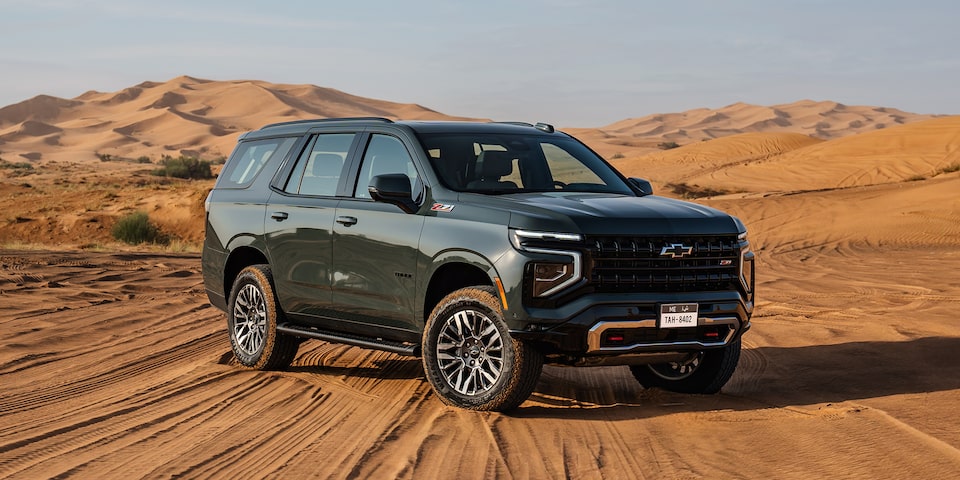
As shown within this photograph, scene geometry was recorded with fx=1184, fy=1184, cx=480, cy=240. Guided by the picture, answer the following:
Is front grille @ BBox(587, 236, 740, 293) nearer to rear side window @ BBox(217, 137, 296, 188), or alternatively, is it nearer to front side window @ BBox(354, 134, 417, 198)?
front side window @ BBox(354, 134, 417, 198)

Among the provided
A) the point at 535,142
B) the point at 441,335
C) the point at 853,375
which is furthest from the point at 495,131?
the point at 853,375

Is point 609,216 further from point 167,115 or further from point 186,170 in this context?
point 167,115

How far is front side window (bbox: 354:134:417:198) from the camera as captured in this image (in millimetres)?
8734

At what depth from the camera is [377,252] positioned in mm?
8555

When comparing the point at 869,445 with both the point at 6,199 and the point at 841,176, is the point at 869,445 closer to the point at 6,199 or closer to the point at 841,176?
the point at 6,199

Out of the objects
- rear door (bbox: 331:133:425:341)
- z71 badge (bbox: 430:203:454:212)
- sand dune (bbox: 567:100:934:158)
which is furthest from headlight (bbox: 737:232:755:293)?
sand dune (bbox: 567:100:934:158)

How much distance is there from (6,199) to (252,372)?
1152 inches

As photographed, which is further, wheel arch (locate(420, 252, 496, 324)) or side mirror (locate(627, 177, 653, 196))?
side mirror (locate(627, 177, 653, 196))

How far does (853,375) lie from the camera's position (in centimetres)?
932

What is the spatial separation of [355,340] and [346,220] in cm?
90

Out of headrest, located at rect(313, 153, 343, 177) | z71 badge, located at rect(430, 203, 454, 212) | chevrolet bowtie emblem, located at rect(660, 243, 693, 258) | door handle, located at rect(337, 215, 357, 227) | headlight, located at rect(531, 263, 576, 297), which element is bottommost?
headlight, located at rect(531, 263, 576, 297)

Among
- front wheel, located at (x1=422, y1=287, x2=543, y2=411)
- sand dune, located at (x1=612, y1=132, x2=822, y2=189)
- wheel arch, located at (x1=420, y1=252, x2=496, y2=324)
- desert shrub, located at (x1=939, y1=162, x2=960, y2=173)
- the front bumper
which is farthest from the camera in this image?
sand dune, located at (x1=612, y1=132, x2=822, y2=189)

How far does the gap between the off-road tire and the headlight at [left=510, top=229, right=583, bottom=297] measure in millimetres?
3019

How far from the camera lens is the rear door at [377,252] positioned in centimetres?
830
